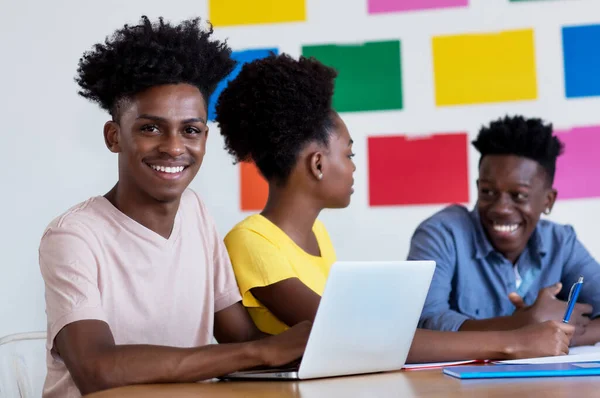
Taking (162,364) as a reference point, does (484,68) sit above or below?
above

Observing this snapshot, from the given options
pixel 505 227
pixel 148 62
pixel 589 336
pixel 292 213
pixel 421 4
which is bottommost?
pixel 589 336

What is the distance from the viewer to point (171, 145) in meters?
1.48

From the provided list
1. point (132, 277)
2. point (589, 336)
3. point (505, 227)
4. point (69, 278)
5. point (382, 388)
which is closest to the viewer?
point (382, 388)

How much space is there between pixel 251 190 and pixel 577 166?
103 cm

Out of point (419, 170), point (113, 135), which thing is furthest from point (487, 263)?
point (113, 135)

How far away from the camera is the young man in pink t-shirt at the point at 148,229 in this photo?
4.43 feet

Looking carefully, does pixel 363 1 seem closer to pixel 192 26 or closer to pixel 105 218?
pixel 192 26

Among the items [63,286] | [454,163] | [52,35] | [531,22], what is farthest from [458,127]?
[63,286]

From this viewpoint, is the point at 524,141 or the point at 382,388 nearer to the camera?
the point at 382,388

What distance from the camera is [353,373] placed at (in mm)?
1208

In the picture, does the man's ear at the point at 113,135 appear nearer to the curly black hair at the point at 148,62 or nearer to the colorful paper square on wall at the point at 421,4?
the curly black hair at the point at 148,62

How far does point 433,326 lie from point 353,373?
0.74 metres

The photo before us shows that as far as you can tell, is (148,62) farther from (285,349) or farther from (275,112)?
(285,349)

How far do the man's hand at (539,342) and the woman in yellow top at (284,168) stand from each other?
437mm
